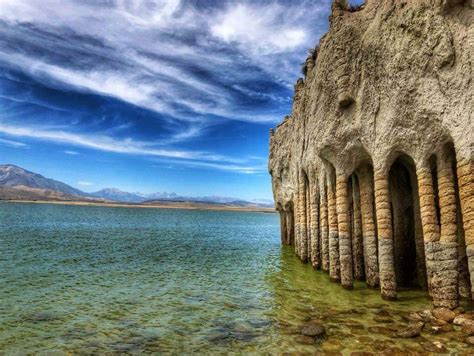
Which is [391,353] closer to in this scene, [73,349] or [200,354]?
[200,354]

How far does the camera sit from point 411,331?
1182 centimetres

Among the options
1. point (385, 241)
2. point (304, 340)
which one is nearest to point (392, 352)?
point (304, 340)

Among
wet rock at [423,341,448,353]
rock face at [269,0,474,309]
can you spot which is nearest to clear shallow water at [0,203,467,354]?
wet rock at [423,341,448,353]

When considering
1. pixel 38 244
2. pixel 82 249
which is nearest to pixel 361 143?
pixel 82 249

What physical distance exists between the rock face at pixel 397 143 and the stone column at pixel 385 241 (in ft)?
0.16

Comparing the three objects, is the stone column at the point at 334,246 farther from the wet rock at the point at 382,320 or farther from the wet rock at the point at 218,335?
the wet rock at the point at 218,335

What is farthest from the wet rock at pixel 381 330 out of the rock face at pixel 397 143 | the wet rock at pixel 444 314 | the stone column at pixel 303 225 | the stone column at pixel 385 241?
the stone column at pixel 303 225

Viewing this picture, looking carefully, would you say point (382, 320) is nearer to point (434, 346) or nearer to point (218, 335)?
point (434, 346)

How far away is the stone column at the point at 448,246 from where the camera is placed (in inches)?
525

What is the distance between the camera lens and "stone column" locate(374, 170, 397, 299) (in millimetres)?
16109

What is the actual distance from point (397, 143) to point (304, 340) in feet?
31.8

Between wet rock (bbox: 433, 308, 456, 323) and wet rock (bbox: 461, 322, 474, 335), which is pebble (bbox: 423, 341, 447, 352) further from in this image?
wet rock (bbox: 433, 308, 456, 323)

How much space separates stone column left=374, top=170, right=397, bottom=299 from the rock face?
0.16 feet

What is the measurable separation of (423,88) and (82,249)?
33.9 metres
